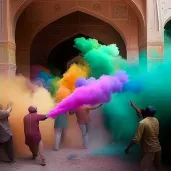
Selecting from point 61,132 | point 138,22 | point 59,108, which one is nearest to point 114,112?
point 61,132

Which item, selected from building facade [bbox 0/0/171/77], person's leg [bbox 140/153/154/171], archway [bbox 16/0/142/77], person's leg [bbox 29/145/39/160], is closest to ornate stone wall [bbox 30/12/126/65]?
building facade [bbox 0/0/171/77]

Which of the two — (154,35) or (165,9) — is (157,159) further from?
(165,9)

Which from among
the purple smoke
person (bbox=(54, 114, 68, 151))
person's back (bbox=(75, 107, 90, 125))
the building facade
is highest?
the building facade

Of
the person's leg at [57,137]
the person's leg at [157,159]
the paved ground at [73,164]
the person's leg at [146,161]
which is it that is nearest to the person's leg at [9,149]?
the paved ground at [73,164]

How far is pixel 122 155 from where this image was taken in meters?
7.70

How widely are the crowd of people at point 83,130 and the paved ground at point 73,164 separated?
22 centimetres

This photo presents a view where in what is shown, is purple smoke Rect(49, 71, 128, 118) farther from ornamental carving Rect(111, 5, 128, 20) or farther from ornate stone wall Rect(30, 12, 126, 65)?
ornate stone wall Rect(30, 12, 126, 65)

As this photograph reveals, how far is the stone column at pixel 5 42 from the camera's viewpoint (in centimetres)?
898

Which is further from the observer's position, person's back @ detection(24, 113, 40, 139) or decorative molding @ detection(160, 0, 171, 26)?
decorative molding @ detection(160, 0, 171, 26)

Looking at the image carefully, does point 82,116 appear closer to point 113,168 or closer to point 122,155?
point 122,155

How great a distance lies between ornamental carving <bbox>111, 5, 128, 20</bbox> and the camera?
10789 mm

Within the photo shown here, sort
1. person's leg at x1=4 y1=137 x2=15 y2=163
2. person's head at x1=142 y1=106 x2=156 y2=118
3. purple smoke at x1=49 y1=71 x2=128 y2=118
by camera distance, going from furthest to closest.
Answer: person's leg at x1=4 y1=137 x2=15 y2=163, purple smoke at x1=49 y1=71 x2=128 y2=118, person's head at x1=142 y1=106 x2=156 y2=118

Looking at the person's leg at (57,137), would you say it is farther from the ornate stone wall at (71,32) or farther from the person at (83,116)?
the ornate stone wall at (71,32)

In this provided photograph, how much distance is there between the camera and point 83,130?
8.52 metres
